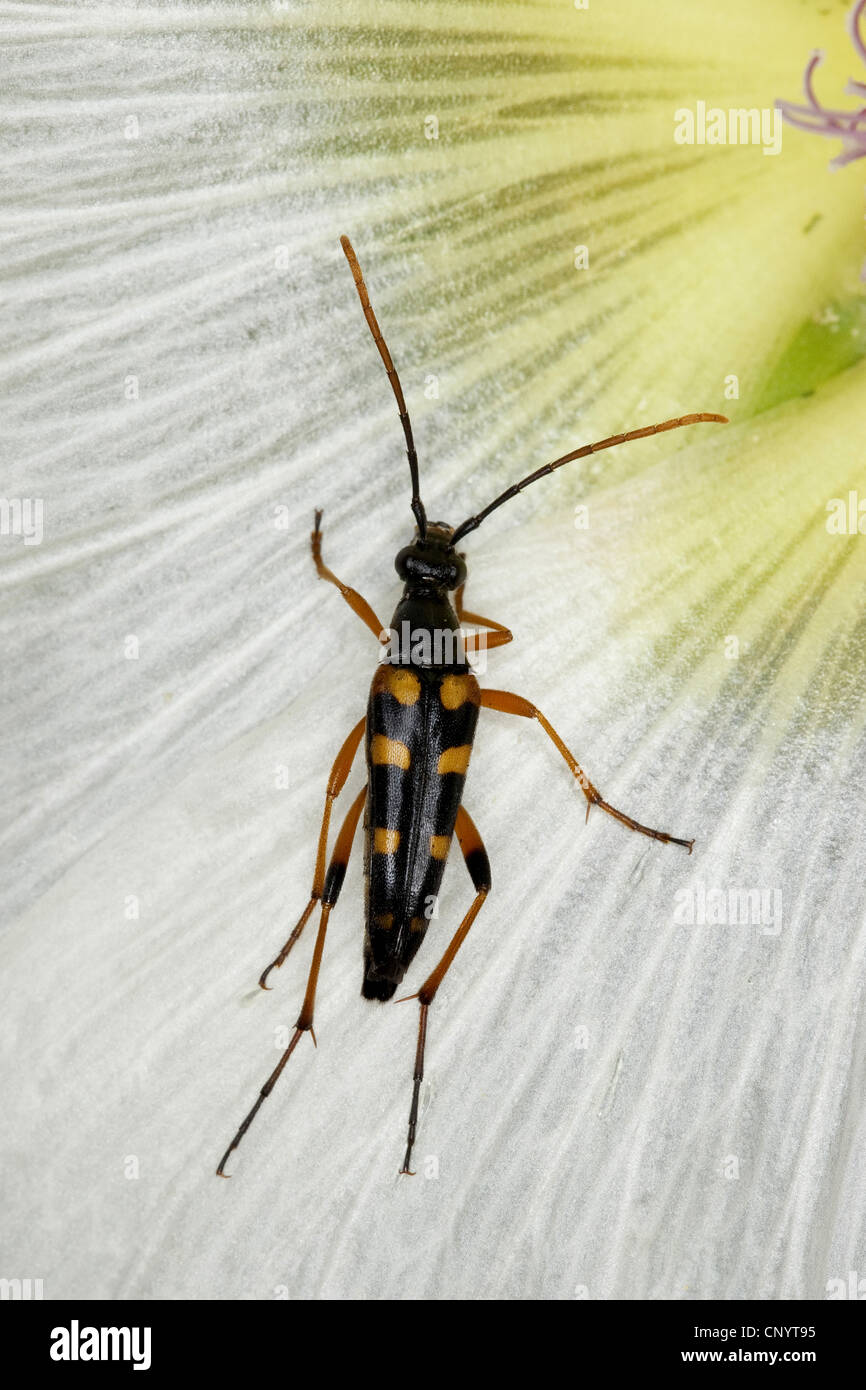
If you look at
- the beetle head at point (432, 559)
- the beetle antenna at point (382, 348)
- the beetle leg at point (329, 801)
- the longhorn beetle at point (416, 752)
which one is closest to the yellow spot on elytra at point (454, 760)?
the longhorn beetle at point (416, 752)

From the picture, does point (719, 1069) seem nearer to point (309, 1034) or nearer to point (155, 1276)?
point (309, 1034)

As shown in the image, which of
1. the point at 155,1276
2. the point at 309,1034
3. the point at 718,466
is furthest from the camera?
the point at 718,466

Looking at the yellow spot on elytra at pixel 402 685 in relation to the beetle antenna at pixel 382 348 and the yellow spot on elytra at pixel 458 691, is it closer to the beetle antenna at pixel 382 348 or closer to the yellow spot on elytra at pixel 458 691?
the yellow spot on elytra at pixel 458 691

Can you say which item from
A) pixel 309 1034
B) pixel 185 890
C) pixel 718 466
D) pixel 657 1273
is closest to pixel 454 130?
pixel 718 466

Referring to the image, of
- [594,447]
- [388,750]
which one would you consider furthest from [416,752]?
[594,447]

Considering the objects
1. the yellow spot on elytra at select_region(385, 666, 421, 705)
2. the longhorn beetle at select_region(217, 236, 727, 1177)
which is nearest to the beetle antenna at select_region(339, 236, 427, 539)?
the longhorn beetle at select_region(217, 236, 727, 1177)

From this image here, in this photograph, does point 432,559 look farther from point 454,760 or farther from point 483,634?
point 454,760

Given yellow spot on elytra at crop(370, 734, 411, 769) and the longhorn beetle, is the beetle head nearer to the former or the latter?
the longhorn beetle
